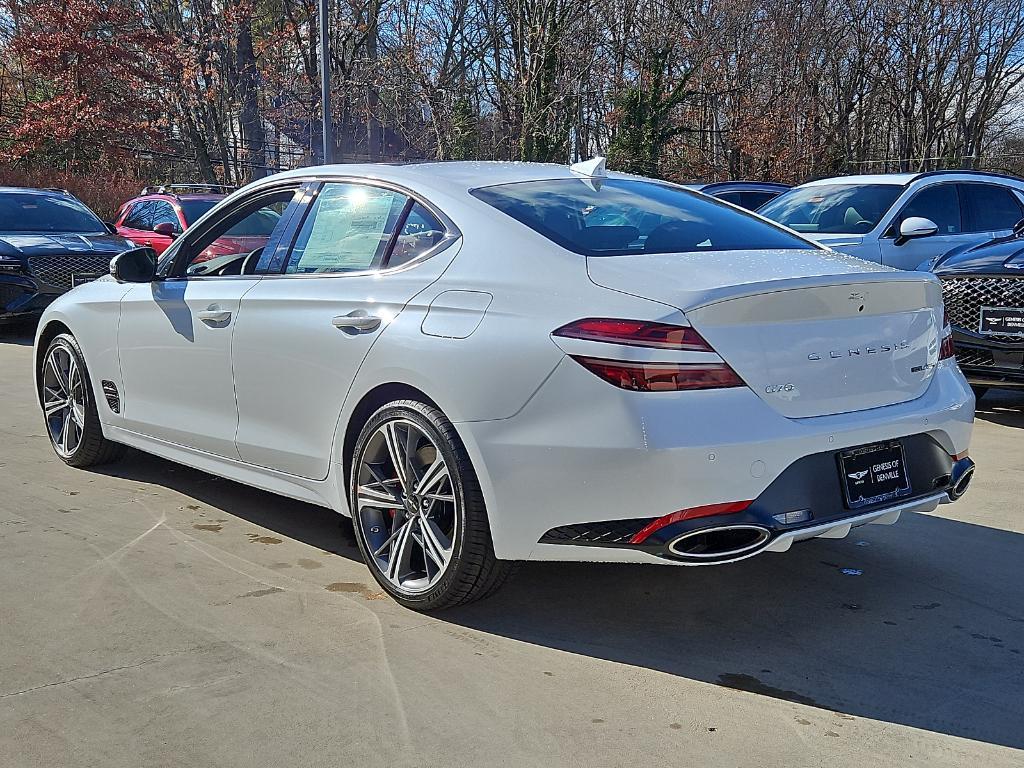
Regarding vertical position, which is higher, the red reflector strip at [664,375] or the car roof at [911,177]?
the car roof at [911,177]

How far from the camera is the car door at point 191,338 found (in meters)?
4.86

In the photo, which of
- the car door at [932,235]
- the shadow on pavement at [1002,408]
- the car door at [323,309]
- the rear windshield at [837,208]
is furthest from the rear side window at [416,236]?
the rear windshield at [837,208]

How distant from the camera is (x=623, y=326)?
11.2 feet

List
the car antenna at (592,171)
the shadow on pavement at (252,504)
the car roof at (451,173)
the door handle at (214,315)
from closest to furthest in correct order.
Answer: the car roof at (451,173) < the car antenna at (592,171) < the door handle at (214,315) < the shadow on pavement at (252,504)

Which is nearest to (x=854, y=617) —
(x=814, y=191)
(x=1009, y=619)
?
(x=1009, y=619)

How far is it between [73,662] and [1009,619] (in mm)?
3106

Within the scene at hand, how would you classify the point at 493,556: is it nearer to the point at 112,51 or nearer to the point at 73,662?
the point at 73,662

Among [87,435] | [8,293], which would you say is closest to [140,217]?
[8,293]

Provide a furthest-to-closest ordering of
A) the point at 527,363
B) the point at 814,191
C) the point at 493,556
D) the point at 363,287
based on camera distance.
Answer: the point at 814,191 < the point at 363,287 < the point at 493,556 < the point at 527,363

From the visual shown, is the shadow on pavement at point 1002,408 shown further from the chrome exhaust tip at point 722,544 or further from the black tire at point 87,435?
the black tire at point 87,435

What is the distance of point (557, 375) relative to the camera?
3486 mm

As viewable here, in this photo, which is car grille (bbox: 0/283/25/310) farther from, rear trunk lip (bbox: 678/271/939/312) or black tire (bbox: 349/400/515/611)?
rear trunk lip (bbox: 678/271/939/312)

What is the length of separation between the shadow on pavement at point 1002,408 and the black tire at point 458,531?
16.3 feet

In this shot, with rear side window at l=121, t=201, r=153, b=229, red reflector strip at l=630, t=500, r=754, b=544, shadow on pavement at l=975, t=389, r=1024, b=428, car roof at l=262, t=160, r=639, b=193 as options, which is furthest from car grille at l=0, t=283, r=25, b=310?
red reflector strip at l=630, t=500, r=754, b=544
